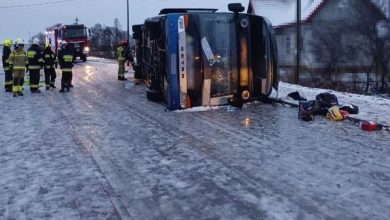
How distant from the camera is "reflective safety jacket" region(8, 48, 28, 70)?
1360 centimetres

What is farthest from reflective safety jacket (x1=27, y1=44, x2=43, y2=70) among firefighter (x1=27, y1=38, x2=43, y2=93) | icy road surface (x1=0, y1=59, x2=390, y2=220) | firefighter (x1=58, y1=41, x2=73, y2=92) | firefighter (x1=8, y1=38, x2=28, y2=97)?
icy road surface (x1=0, y1=59, x2=390, y2=220)

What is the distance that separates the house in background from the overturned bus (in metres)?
19.1

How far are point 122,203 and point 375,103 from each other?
8256 mm

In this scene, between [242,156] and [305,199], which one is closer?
[305,199]

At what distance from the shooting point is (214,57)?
1062cm

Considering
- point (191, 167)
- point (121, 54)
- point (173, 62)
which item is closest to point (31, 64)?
point (121, 54)

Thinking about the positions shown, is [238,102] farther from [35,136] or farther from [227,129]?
[35,136]

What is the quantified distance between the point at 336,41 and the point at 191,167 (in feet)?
96.7

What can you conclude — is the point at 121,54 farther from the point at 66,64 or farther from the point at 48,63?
the point at 66,64

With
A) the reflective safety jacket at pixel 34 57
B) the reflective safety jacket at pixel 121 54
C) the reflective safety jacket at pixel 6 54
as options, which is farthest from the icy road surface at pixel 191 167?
the reflective safety jacket at pixel 121 54

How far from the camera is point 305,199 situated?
15.1ft

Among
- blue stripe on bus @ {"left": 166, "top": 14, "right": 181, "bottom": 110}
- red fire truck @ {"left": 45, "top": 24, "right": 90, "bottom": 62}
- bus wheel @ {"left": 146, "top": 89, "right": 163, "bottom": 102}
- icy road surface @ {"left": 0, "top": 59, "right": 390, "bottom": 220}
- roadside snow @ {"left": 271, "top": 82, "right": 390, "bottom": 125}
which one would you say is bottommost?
icy road surface @ {"left": 0, "top": 59, "right": 390, "bottom": 220}

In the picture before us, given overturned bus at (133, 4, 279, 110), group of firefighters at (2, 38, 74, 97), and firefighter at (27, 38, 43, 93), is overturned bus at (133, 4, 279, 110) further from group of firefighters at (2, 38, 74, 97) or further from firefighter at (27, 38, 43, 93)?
firefighter at (27, 38, 43, 93)

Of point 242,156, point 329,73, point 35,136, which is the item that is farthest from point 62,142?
point 329,73
